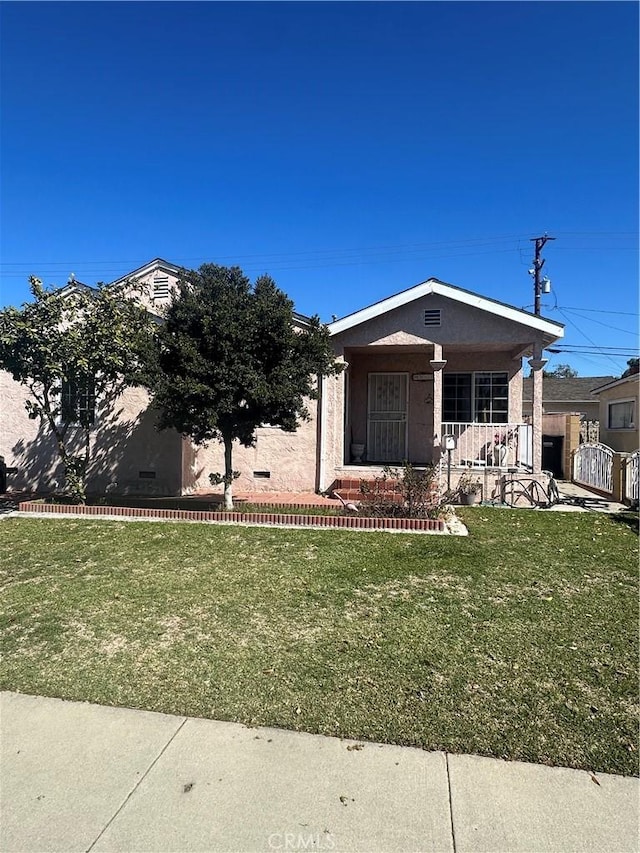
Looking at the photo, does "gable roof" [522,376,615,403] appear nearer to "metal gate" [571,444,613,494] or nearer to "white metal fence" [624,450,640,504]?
"metal gate" [571,444,613,494]

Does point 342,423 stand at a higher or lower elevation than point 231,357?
lower

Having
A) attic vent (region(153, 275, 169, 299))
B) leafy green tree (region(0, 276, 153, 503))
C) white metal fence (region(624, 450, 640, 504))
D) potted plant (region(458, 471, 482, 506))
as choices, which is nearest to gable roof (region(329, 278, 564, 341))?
white metal fence (region(624, 450, 640, 504))

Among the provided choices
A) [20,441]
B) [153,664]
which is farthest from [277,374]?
[20,441]

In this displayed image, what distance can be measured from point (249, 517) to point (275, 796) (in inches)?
244

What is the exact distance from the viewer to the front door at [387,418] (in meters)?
13.3

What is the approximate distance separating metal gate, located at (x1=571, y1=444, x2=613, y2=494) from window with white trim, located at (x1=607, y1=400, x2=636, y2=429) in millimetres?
3268

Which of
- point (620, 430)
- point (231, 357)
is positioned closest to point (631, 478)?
point (620, 430)

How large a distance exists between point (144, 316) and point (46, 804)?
8110mm

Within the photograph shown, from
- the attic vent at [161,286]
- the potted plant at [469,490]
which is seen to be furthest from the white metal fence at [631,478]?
the attic vent at [161,286]

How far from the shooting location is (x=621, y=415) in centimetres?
1816

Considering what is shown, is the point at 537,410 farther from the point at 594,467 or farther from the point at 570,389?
the point at 570,389

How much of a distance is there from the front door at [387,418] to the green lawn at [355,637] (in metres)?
6.51

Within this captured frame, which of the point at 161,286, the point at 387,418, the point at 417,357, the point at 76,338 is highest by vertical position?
the point at 161,286

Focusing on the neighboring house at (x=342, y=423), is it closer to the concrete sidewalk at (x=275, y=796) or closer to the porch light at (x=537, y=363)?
the porch light at (x=537, y=363)
